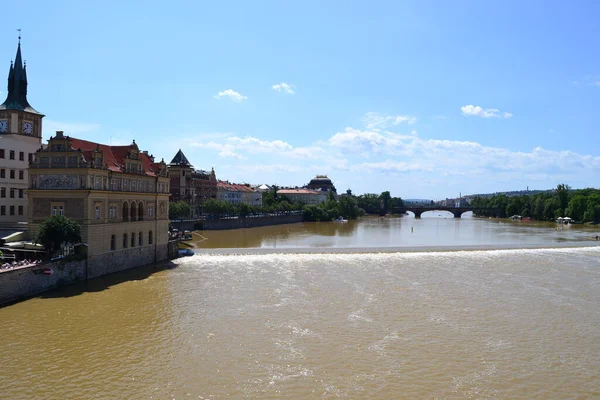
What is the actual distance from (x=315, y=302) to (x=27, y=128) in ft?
107

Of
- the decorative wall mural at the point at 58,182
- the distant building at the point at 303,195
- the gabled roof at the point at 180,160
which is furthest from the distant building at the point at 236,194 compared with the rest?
the decorative wall mural at the point at 58,182

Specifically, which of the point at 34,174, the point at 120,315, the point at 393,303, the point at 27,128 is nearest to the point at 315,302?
the point at 393,303

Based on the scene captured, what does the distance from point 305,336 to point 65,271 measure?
18.2m

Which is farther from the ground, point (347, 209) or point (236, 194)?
point (236, 194)

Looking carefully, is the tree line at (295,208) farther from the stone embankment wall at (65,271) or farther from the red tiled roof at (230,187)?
the stone embankment wall at (65,271)

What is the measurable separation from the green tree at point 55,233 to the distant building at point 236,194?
8762cm

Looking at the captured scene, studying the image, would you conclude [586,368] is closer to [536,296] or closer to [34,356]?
[536,296]

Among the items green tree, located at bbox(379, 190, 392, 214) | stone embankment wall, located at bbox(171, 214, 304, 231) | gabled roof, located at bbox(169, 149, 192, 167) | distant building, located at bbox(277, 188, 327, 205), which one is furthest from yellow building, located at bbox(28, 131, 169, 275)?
green tree, located at bbox(379, 190, 392, 214)

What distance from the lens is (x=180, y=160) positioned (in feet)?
317

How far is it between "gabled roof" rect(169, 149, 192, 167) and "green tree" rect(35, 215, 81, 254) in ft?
211

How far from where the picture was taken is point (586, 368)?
19938 millimetres

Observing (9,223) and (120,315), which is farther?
(9,223)

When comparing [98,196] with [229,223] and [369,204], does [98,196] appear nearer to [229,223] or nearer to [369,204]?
[229,223]

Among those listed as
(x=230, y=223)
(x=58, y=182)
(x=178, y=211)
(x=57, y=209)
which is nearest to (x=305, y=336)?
(x=57, y=209)
